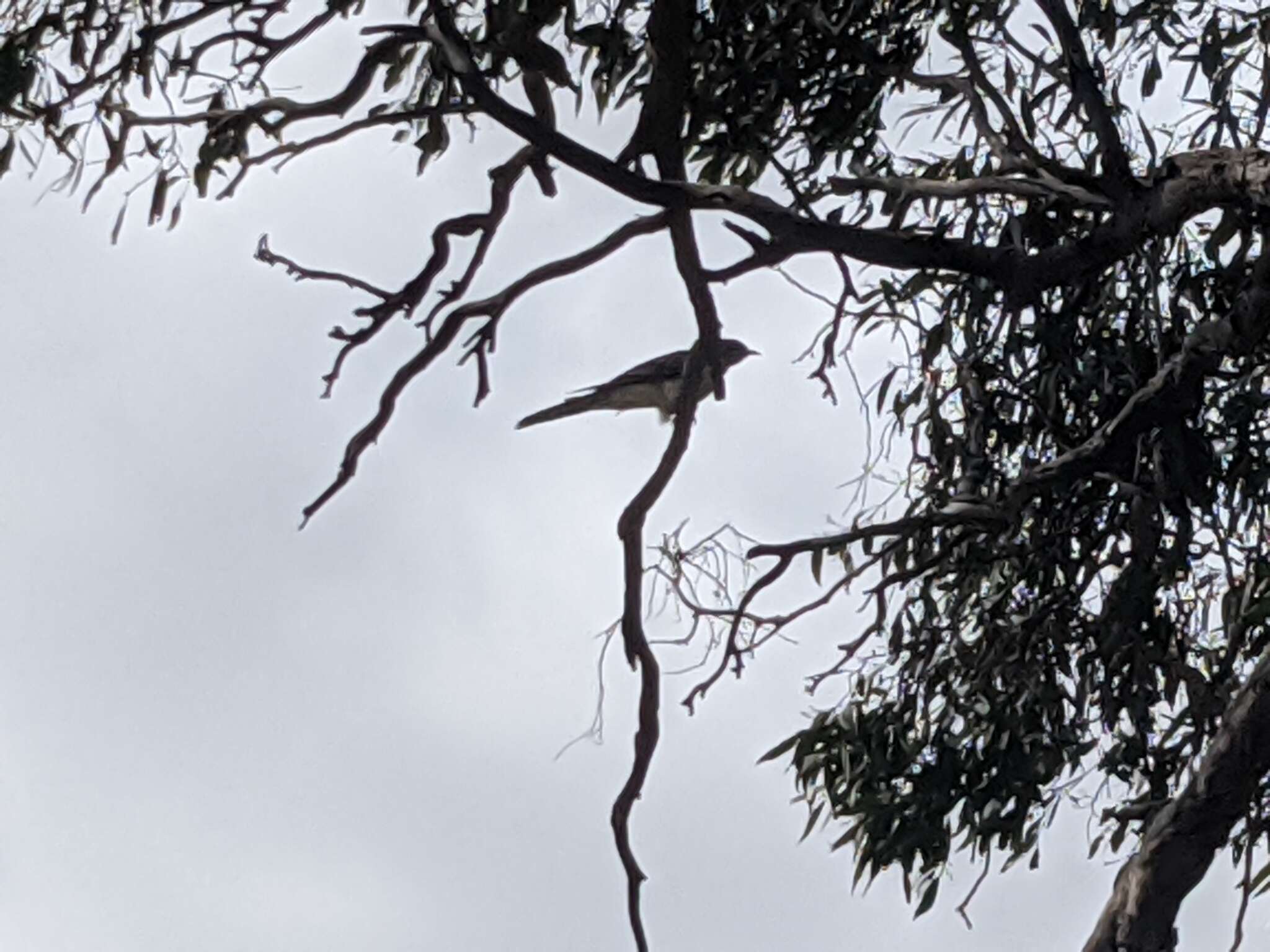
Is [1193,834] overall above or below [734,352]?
below

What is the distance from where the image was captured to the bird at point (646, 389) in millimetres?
4891

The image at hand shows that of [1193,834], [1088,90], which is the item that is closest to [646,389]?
[1088,90]

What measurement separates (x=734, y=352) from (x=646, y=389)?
0.81 ft

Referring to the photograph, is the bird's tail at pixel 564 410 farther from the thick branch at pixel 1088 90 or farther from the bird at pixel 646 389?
the thick branch at pixel 1088 90

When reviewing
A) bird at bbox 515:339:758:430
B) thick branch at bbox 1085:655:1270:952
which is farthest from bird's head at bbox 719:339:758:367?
thick branch at bbox 1085:655:1270:952

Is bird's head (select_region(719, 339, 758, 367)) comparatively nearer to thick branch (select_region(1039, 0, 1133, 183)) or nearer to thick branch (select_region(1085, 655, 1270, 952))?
thick branch (select_region(1039, 0, 1133, 183))

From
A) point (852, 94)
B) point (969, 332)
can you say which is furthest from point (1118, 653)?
point (852, 94)

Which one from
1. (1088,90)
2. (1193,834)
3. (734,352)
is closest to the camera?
(1193,834)

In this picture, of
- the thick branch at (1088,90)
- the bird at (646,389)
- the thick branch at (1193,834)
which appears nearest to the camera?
the thick branch at (1193,834)

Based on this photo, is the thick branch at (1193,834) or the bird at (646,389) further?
the bird at (646,389)

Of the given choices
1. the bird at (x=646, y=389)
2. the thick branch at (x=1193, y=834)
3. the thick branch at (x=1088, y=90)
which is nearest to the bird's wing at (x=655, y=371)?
the bird at (x=646, y=389)

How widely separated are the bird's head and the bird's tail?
1.19ft

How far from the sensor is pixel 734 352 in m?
4.94

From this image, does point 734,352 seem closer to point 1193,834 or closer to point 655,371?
point 655,371
